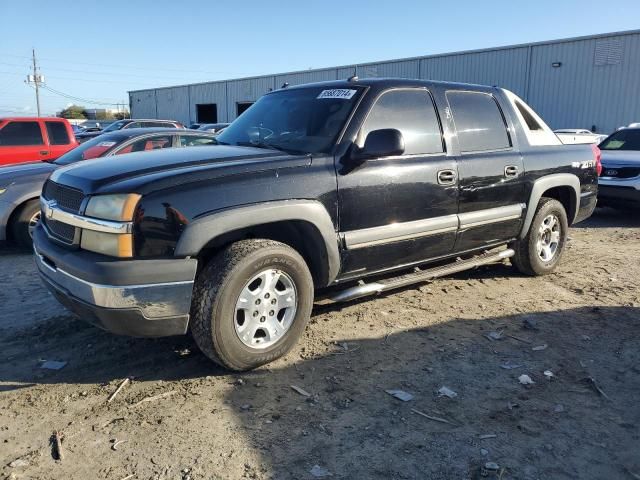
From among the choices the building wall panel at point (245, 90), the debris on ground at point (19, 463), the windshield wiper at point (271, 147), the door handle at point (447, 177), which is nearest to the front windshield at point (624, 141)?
the door handle at point (447, 177)

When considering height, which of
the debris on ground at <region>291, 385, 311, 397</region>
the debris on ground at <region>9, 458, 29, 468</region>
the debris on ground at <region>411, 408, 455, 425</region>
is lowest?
the debris on ground at <region>411, 408, 455, 425</region>

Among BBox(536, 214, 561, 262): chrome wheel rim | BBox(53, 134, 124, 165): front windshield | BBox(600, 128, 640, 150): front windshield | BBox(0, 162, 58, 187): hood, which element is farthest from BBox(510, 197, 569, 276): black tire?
BBox(600, 128, 640, 150): front windshield

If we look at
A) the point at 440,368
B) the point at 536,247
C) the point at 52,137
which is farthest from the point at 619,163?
the point at 52,137

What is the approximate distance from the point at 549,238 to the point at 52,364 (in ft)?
15.8

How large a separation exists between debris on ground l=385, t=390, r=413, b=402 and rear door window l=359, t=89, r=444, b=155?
5.90ft

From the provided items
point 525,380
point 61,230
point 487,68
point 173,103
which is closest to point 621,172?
point 525,380

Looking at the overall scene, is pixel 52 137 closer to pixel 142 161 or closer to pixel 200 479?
pixel 142 161

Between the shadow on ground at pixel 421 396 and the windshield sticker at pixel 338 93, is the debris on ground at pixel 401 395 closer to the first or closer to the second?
the shadow on ground at pixel 421 396

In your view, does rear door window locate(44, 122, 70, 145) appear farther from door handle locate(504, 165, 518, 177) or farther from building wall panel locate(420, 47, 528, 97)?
building wall panel locate(420, 47, 528, 97)

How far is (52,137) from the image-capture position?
10477mm

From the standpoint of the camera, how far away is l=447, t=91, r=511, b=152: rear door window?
4.62 m

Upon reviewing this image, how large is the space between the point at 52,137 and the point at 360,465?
999 cm

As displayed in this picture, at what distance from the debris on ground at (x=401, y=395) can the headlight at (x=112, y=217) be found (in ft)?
5.65

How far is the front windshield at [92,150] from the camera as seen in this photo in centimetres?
720
